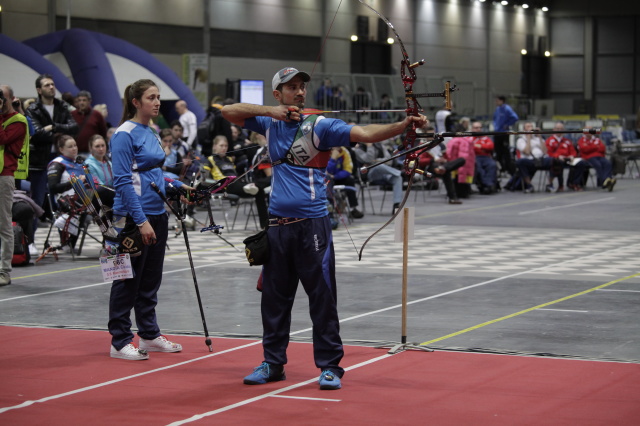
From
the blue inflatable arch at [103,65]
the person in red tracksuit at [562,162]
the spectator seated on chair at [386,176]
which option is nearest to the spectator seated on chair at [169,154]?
the spectator seated on chair at [386,176]

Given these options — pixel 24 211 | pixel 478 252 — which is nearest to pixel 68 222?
pixel 24 211

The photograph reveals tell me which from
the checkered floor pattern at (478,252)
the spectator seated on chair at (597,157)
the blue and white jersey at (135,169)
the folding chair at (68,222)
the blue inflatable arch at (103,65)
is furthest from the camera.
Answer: the spectator seated on chair at (597,157)

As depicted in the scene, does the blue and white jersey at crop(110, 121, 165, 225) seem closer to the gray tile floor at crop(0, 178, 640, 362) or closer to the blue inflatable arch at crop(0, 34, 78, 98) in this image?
the gray tile floor at crop(0, 178, 640, 362)

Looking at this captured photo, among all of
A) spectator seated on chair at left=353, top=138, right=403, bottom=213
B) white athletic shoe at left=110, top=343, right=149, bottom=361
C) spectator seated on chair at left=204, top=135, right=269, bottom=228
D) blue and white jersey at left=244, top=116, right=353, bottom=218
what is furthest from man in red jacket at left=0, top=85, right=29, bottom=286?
spectator seated on chair at left=353, top=138, right=403, bottom=213

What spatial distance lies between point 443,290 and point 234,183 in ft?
19.5

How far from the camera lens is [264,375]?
6.21 m

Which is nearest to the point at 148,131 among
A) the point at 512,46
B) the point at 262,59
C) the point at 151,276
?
the point at 151,276

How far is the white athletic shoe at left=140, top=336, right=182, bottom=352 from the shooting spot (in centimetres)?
717

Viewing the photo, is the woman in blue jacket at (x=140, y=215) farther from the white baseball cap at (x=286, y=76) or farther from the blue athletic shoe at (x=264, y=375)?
the white baseball cap at (x=286, y=76)

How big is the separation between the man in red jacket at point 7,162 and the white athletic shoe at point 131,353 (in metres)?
3.67

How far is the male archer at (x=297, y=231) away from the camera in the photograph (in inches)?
243

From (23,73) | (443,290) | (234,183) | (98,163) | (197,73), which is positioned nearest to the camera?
(443,290)

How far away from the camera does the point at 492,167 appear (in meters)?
22.0

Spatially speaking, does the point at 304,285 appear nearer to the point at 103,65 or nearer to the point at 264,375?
the point at 264,375
